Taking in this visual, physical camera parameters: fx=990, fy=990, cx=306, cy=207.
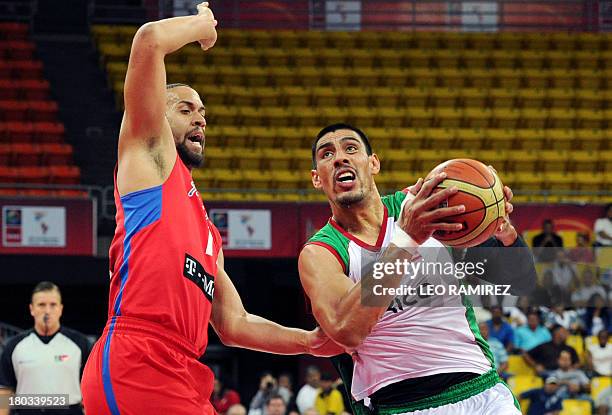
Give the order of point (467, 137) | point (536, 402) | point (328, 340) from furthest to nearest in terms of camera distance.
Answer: point (467, 137) → point (536, 402) → point (328, 340)

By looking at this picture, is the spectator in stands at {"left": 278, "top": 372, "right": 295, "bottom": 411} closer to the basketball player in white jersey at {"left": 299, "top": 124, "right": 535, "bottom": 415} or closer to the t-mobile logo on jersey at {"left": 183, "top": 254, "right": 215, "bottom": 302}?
the basketball player in white jersey at {"left": 299, "top": 124, "right": 535, "bottom": 415}

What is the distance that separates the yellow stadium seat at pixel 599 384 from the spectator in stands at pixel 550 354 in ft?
0.95

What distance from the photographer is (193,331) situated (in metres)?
4.07

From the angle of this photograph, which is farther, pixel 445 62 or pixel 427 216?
pixel 445 62

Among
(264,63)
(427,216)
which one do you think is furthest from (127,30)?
(427,216)

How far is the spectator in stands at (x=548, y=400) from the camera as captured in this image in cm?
1084

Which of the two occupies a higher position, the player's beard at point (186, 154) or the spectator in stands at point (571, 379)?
the player's beard at point (186, 154)

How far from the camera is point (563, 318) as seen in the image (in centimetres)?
1205

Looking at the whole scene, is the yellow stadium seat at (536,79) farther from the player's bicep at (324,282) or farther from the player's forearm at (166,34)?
the player's forearm at (166,34)

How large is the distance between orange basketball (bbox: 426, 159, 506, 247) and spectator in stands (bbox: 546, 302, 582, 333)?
8.43m

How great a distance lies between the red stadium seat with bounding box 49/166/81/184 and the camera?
1452 cm

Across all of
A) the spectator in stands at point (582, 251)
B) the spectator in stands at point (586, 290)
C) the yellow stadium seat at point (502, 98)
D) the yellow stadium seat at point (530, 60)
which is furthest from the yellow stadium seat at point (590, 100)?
the spectator in stands at point (586, 290)

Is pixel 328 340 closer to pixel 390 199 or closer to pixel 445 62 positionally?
pixel 390 199

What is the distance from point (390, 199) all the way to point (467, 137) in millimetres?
11627
